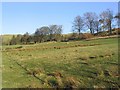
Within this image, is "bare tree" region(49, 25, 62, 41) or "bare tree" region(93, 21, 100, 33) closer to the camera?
"bare tree" region(93, 21, 100, 33)

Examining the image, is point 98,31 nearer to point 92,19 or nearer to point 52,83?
point 92,19

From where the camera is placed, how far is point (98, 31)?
387 ft

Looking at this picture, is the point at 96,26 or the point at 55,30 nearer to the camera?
the point at 96,26

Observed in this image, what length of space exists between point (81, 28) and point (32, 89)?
372ft

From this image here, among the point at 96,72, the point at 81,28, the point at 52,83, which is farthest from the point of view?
the point at 81,28

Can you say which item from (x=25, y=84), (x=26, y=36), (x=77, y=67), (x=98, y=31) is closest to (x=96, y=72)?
(x=77, y=67)

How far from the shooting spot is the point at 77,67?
1927 centimetres

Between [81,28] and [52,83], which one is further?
[81,28]

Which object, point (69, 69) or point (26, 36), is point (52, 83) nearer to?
point (69, 69)

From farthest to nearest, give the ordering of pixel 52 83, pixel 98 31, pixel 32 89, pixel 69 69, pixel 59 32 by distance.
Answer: pixel 59 32 < pixel 98 31 < pixel 69 69 < pixel 52 83 < pixel 32 89

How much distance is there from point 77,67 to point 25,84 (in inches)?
221

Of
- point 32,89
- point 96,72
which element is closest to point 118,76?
point 96,72

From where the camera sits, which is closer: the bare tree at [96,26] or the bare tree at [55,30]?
the bare tree at [96,26]

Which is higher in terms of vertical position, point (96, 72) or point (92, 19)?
point (92, 19)
